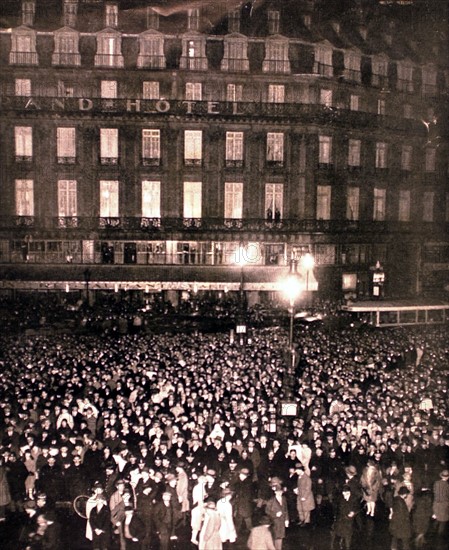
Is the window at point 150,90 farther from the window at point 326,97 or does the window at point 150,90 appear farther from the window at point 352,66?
the window at point 352,66

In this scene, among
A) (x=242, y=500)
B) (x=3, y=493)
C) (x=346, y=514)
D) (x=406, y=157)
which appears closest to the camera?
(x=346, y=514)

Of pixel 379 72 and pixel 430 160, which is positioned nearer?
pixel 379 72

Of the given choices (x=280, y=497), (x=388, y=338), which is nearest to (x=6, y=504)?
(x=280, y=497)

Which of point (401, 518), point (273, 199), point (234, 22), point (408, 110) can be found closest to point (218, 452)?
point (401, 518)

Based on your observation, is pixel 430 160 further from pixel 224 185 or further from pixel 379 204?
pixel 224 185

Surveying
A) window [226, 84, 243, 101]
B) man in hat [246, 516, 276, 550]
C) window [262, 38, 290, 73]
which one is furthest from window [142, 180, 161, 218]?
man in hat [246, 516, 276, 550]

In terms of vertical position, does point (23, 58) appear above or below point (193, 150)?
above

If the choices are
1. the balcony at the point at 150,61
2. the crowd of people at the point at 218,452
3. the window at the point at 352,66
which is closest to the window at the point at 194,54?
the balcony at the point at 150,61

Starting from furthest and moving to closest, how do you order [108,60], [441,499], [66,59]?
1. [108,60]
2. [66,59]
3. [441,499]
